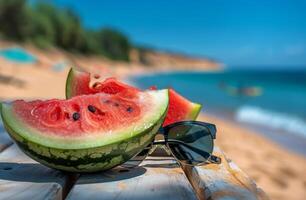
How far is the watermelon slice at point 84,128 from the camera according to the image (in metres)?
1.34

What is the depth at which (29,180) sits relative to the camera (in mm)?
1336

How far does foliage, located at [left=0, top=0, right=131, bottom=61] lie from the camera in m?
41.3

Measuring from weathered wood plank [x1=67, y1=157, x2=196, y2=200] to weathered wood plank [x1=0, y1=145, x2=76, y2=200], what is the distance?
5 centimetres

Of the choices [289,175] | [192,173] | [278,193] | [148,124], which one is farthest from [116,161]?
[289,175]

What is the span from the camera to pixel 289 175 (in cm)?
758

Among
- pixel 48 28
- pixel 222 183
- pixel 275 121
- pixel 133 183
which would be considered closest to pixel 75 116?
pixel 133 183

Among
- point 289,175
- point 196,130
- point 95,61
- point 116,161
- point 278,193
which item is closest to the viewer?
point 116,161

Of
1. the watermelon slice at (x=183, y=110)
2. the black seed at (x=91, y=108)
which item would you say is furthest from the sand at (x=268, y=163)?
the black seed at (x=91, y=108)

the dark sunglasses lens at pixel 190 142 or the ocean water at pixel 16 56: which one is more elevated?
the dark sunglasses lens at pixel 190 142

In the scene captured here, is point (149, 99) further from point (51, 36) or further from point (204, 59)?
point (204, 59)

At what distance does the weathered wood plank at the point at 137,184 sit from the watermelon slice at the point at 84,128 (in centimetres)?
5

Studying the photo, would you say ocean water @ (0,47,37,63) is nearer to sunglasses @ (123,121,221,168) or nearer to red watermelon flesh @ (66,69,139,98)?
red watermelon flesh @ (66,69,139,98)

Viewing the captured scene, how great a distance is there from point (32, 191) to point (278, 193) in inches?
218

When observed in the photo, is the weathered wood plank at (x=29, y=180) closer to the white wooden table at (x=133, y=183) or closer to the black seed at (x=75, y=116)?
the white wooden table at (x=133, y=183)
